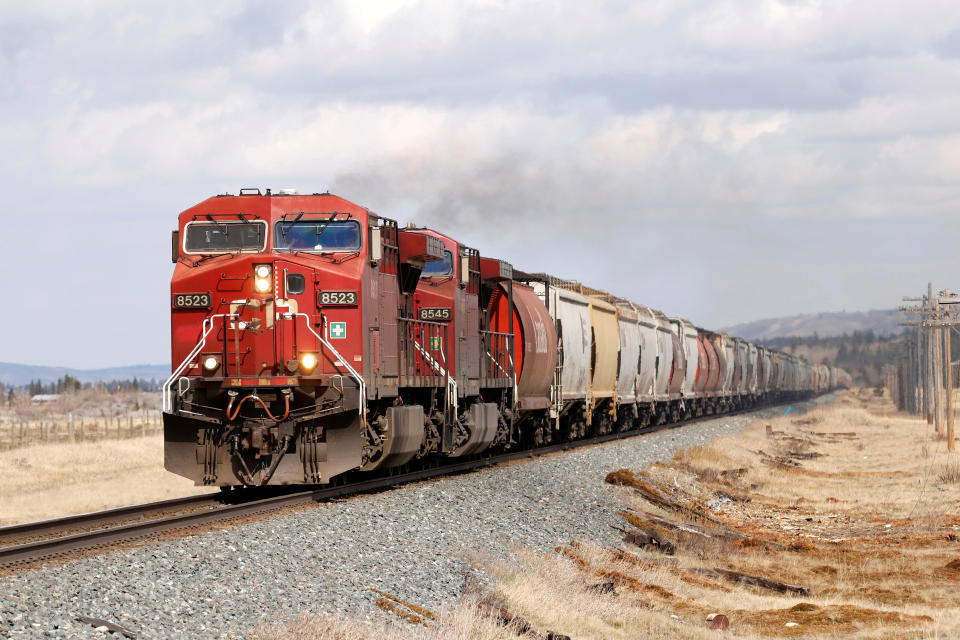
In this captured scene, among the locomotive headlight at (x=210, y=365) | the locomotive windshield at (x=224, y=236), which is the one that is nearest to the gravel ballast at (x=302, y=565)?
the locomotive headlight at (x=210, y=365)

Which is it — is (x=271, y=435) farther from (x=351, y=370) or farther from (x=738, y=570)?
(x=738, y=570)

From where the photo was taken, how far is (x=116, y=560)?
1032 centimetres

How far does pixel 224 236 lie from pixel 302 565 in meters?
7.02

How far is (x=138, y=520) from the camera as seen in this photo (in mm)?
14406

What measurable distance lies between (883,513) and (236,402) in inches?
533

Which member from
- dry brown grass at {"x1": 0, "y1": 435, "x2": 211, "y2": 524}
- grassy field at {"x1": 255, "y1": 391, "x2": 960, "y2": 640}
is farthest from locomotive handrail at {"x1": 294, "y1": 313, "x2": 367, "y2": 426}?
dry brown grass at {"x1": 0, "y1": 435, "x2": 211, "y2": 524}

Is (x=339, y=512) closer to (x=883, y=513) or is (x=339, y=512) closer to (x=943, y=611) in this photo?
(x=943, y=611)

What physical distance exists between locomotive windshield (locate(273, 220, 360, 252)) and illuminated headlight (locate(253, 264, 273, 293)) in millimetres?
505

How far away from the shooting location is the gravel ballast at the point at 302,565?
28.1 ft

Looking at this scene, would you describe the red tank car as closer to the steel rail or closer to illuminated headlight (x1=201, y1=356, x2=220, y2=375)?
illuminated headlight (x1=201, y1=356, x2=220, y2=375)

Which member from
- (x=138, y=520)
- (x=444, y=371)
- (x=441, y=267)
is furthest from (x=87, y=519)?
(x=441, y=267)

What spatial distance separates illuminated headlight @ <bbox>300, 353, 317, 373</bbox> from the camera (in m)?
15.8

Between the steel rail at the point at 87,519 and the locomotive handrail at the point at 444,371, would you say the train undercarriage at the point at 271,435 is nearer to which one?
the steel rail at the point at 87,519

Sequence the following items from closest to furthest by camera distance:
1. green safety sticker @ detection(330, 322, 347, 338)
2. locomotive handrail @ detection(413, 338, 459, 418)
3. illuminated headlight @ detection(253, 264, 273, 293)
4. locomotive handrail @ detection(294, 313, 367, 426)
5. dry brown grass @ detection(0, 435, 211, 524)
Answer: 1. locomotive handrail @ detection(294, 313, 367, 426)
2. illuminated headlight @ detection(253, 264, 273, 293)
3. green safety sticker @ detection(330, 322, 347, 338)
4. locomotive handrail @ detection(413, 338, 459, 418)
5. dry brown grass @ detection(0, 435, 211, 524)
